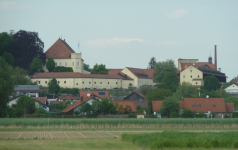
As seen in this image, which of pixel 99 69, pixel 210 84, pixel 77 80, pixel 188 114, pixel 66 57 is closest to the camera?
pixel 188 114

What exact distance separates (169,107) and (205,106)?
25.6 ft

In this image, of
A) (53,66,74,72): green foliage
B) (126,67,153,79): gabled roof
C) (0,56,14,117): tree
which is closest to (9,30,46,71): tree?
(53,66,74,72): green foliage

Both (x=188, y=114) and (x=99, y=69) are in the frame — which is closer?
(x=188, y=114)

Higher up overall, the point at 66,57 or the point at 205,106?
the point at 66,57

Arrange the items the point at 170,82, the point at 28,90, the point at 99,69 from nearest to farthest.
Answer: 1. the point at 28,90
2. the point at 170,82
3. the point at 99,69

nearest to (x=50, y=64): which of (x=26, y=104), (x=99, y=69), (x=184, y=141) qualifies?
(x=99, y=69)

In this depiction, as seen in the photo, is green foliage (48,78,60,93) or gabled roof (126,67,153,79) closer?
green foliage (48,78,60,93)

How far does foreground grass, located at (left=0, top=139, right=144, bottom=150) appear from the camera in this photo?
24.8 meters

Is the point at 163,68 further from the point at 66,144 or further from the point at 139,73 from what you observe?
the point at 66,144

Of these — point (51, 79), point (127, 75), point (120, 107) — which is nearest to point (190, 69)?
point (127, 75)

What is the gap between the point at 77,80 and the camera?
87.6 m

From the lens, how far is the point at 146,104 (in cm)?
6756

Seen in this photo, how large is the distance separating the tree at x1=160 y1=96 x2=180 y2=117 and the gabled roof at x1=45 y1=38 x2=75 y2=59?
4623 cm

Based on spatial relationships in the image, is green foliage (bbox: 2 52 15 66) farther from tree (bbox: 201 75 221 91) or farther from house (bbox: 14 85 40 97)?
tree (bbox: 201 75 221 91)
